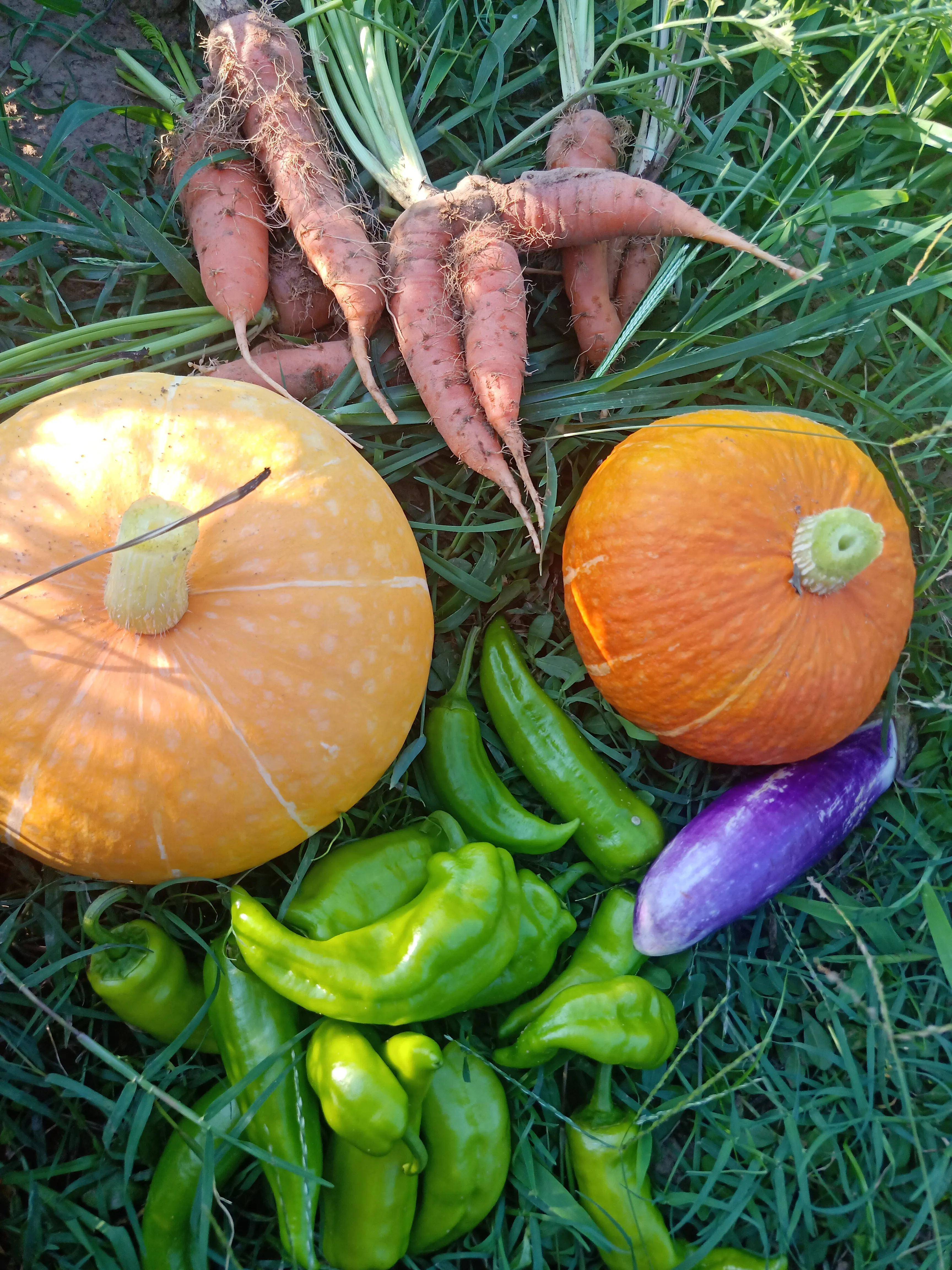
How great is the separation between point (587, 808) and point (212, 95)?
176 cm

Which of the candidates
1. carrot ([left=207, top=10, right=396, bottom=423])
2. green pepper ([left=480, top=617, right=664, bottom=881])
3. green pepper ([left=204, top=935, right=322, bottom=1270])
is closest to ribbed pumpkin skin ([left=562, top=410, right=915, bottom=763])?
green pepper ([left=480, top=617, right=664, bottom=881])

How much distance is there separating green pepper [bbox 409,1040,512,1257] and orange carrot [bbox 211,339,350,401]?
1.47 meters

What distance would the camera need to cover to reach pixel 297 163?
1.97 metres

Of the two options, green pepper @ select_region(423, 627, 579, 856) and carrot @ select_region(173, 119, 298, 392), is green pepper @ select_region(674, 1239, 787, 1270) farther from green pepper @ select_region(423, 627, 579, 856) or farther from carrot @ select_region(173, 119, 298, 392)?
carrot @ select_region(173, 119, 298, 392)

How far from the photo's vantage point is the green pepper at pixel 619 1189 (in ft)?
5.63

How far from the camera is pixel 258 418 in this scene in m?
1.58

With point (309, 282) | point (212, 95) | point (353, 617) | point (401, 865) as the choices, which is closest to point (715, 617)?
point (353, 617)

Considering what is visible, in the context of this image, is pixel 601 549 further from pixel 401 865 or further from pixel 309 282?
pixel 309 282

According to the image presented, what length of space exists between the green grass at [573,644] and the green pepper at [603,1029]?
59mm

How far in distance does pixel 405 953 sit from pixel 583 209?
156 cm

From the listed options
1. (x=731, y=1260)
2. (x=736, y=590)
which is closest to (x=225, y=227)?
(x=736, y=590)

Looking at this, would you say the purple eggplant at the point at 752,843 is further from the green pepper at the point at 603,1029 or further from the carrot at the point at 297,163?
the carrot at the point at 297,163

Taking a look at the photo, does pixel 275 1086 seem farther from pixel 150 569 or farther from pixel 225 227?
pixel 225 227

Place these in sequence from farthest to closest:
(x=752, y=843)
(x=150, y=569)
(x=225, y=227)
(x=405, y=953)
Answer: (x=225, y=227), (x=752, y=843), (x=405, y=953), (x=150, y=569)
